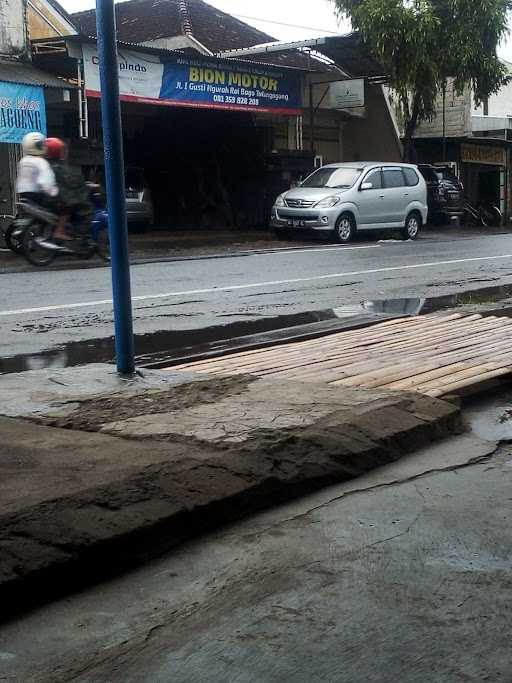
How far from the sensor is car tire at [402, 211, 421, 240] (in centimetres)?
2294

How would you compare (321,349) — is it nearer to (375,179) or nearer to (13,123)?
(13,123)

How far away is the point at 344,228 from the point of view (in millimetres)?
20953

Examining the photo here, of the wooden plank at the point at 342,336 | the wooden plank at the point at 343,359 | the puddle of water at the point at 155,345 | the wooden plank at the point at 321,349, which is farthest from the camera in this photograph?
the puddle of water at the point at 155,345

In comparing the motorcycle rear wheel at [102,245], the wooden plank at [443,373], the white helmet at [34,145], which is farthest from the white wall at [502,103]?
the wooden plank at [443,373]

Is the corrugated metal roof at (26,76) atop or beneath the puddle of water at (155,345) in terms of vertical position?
atop

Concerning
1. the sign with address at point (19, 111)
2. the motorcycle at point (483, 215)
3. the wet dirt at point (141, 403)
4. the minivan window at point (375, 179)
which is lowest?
the motorcycle at point (483, 215)

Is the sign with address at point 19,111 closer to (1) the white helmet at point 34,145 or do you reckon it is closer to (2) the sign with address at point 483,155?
(1) the white helmet at point 34,145

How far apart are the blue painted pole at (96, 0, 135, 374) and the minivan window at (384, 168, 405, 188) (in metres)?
17.4

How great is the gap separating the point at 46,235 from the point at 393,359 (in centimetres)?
904

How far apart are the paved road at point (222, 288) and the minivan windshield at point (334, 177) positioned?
4.66m

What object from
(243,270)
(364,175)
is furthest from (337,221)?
(243,270)

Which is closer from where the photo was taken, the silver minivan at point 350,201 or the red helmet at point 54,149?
the red helmet at point 54,149

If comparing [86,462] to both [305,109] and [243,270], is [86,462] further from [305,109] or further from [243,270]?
[305,109]

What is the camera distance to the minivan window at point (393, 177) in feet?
72.4
